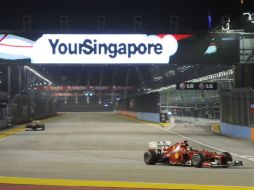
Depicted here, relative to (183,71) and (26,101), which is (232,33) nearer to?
(183,71)

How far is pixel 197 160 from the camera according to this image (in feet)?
54.7

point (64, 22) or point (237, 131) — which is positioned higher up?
point (64, 22)

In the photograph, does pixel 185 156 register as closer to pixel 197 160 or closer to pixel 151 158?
pixel 197 160

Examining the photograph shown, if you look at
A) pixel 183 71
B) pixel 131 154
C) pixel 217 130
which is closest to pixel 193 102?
pixel 183 71

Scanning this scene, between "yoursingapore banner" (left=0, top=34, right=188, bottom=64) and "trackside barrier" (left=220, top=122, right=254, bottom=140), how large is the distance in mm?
7042

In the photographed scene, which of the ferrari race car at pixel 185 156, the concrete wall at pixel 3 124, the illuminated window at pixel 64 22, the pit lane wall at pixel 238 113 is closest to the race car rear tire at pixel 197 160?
the ferrari race car at pixel 185 156

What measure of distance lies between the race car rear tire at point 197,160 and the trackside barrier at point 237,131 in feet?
51.1

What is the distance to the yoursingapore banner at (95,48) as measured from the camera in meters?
28.8

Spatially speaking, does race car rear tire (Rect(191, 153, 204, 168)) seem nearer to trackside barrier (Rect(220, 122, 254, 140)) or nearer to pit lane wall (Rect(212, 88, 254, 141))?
pit lane wall (Rect(212, 88, 254, 141))

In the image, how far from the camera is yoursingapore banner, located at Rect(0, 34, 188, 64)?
28.8 m

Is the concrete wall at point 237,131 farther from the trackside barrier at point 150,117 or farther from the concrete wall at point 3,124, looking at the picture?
the trackside barrier at point 150,117

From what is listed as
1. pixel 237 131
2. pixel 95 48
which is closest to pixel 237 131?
pixel 237 131

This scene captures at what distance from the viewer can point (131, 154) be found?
74.5 feet

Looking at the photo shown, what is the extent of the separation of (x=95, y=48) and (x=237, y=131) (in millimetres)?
11665
